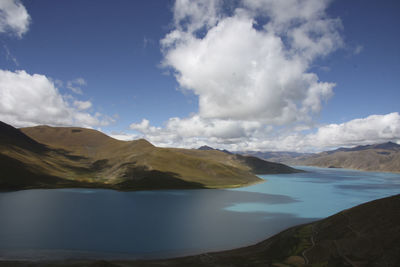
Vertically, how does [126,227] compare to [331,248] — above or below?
below

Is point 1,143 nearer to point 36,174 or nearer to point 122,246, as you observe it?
point 36,174

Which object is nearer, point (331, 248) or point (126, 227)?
point (331, 248)

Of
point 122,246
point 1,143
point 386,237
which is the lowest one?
point 122,246

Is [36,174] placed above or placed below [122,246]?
above

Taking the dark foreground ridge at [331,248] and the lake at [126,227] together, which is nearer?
the dark foreground ridge at [331,248]

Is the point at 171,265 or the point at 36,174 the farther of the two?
the point at 36,174

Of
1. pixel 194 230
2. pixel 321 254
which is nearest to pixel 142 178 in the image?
pixel 194 230

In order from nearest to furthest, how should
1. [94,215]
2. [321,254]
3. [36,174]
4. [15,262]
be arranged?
[15,262]
[321,254]
[94,215]
[36,174]

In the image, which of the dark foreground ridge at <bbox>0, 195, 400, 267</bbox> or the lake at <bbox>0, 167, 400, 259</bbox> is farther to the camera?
the lake at <bbox>0, 167, 400, 259</bbox>
